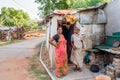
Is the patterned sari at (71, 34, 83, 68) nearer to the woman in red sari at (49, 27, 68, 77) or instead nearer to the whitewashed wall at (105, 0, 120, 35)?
the woman in red sari at (49, 27, 68, 77)

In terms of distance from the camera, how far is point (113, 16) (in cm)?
916

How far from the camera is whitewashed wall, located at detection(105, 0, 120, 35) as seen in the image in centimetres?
882

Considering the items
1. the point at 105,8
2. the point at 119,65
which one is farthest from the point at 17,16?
the point at 119,65

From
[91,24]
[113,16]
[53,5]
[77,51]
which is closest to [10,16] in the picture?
[53,5]

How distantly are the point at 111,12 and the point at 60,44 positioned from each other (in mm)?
3291

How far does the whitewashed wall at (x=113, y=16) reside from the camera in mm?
8820

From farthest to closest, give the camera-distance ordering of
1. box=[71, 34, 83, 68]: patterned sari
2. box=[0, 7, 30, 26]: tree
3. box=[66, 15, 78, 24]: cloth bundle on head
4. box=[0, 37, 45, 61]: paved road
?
box=[0, 7, 30, 26]: tree < box=[0, 37, 45, 61]: paved road < box=[66, 15, 78, 24]: cloth bundle on head < box=[71, 34, 83, 68]: patterned sari

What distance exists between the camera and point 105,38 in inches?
383

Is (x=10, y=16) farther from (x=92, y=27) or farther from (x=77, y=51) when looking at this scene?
(x=77, y=51)

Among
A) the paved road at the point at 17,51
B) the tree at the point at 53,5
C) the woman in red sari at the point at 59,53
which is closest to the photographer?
the woman in red sari at the point at 59,53

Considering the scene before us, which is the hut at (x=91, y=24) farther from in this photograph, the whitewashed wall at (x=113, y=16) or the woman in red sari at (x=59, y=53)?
the woman in red sari at (x=59, y=53)

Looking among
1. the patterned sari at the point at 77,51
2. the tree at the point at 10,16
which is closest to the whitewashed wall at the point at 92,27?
the patterned sari at the point at 77,51

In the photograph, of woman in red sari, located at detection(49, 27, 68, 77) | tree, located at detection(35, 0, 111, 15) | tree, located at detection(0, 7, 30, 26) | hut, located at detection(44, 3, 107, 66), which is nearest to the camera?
woman in red sari, located at detection(49, 27, 68, 77)

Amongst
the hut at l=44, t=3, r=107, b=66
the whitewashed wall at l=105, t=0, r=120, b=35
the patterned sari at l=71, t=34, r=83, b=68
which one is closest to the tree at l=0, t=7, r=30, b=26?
the hut at l=44, t=3, r=107, b=66
